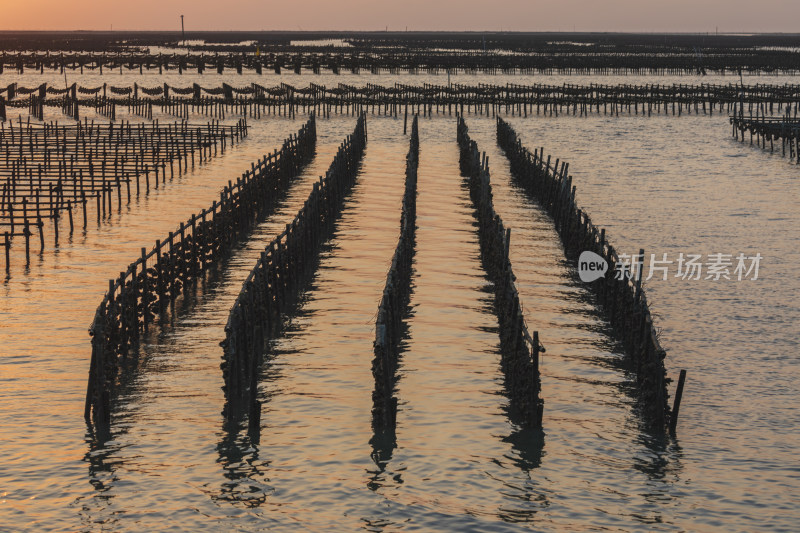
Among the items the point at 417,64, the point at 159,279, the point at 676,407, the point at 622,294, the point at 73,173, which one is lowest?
the point at 676,407

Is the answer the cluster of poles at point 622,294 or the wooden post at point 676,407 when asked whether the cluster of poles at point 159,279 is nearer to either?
the cluster of poles at point 622,294

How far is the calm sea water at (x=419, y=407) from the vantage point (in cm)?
2016

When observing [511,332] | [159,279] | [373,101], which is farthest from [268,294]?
[373,101]

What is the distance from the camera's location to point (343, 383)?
1064 inches

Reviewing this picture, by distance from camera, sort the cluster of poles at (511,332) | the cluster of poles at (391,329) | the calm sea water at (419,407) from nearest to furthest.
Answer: the calm sea water at (419,407), the cluster of poles at (391,329), the cluster of poles at (511,332)

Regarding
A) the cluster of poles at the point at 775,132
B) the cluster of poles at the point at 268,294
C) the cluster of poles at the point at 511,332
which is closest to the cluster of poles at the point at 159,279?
the cluster of poles at the point at 268,294

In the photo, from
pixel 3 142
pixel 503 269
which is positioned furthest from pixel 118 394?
pixel 3 142

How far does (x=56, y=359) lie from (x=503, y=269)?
13525mm

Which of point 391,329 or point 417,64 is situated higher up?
point 417,64

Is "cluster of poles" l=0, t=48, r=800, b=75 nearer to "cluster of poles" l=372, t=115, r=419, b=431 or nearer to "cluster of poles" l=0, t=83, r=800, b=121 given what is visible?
"cluster of poles" l=0, t=83, r=800, b=121

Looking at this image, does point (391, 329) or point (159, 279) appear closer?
point (391, 329)

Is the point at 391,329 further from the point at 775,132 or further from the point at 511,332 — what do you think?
the point at 775,132

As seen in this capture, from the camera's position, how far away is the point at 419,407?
1000 inches

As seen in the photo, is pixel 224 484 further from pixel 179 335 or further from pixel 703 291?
pixel 703 291
